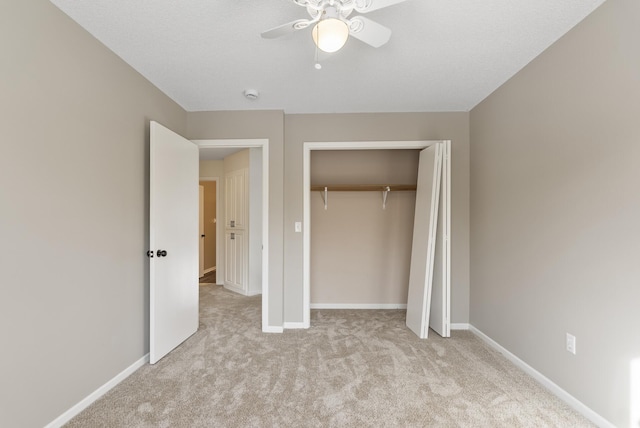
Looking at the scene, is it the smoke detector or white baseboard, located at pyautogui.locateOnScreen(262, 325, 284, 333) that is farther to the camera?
white baseboard, located at pyautogui.locateOnScreen(262, 325, 284, 333)

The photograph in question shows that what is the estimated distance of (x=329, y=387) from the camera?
209cm

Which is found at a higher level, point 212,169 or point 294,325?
point 212,169

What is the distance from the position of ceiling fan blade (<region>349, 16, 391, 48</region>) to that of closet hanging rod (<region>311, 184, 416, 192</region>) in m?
2.21

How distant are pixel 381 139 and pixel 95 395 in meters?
3.32

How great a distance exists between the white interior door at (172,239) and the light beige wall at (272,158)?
18.5 inches

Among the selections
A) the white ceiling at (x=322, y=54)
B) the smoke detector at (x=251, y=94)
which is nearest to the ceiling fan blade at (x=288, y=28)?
the white ceiling at (x=322, y=54)

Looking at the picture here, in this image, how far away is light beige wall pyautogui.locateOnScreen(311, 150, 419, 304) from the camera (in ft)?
12.9

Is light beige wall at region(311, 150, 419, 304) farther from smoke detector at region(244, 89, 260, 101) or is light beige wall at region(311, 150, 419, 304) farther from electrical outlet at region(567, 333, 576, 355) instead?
electrical outlet at region(567, 333, 576, 355)

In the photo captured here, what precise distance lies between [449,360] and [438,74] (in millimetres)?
2457

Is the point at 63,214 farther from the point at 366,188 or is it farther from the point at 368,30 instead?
the point at 366,188

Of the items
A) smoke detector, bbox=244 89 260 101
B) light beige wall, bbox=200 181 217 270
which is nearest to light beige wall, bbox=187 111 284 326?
smoke detector, bbox=244 89 260 101

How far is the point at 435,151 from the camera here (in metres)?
2.99

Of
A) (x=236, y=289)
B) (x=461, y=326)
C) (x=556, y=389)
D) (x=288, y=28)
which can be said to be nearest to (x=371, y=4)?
(x=288, y=28)

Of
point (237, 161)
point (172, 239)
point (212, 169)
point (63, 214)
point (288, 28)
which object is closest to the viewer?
point (288, 28)
